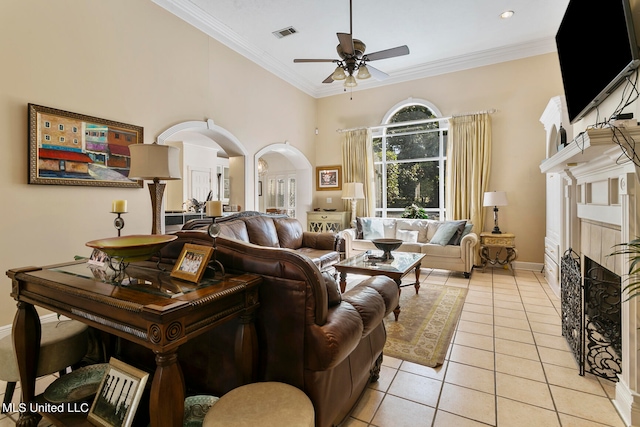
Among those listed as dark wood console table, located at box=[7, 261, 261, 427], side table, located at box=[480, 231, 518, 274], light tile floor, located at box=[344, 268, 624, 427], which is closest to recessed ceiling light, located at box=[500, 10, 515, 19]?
side table, located at box=[480, 231, 518, 274]

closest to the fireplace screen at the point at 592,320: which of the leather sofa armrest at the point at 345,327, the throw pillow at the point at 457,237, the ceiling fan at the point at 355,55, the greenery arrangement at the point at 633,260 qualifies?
the greenery arrangement at the point at 633,260

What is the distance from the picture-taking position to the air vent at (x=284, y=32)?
4583mm

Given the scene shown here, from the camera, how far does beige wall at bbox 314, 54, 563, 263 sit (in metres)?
5.11

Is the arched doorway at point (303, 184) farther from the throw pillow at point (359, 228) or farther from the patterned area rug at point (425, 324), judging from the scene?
the patterned area rug at point (425, 324)

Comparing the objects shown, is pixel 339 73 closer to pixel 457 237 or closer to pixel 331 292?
pixel 331 292

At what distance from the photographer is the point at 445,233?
499 cm

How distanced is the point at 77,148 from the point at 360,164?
499 cm

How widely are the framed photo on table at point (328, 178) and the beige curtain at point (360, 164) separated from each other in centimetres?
21

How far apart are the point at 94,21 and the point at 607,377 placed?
213 inches

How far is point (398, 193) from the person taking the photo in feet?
21.5

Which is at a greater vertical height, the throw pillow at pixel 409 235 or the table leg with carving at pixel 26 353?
the throw pillow at pixel 409 235

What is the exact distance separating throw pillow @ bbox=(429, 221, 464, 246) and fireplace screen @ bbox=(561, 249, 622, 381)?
198cm

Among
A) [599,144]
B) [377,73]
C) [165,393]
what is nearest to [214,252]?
[165,393]

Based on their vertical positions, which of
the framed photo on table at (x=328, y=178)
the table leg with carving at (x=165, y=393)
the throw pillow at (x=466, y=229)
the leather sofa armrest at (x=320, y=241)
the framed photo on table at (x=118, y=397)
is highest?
the framed photo on table at (x=328, y=178)
